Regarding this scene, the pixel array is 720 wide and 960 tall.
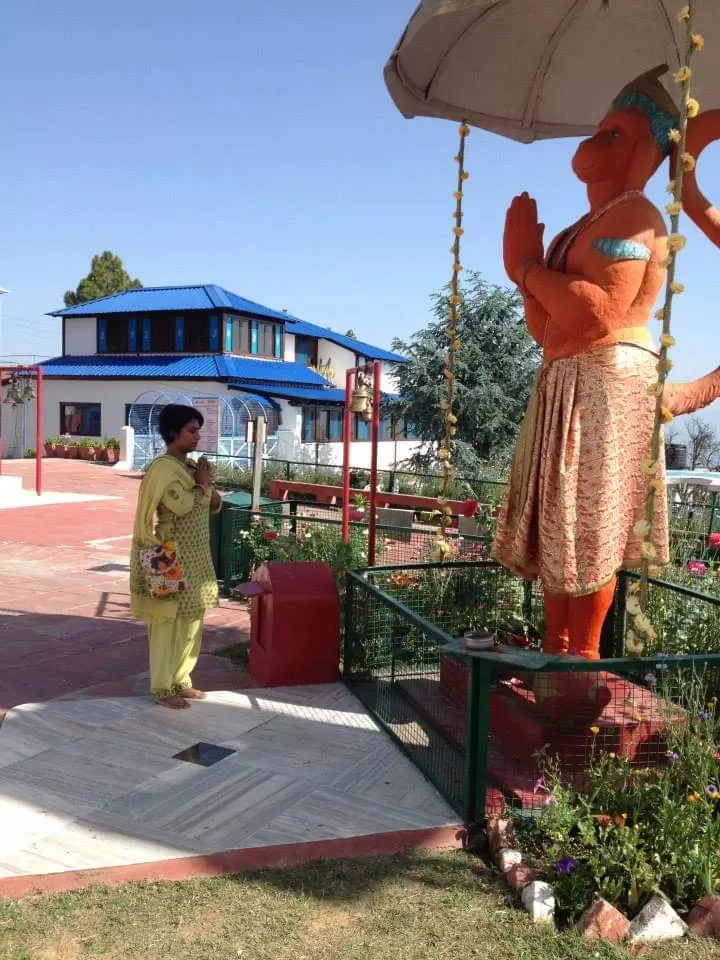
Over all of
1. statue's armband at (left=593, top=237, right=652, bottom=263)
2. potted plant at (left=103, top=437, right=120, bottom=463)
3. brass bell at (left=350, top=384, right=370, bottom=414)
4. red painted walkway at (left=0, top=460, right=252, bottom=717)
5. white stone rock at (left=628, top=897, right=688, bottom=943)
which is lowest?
white stone rock at (left=628, top=897, right=688, bottom=943)

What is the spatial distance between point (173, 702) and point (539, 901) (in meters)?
2.39

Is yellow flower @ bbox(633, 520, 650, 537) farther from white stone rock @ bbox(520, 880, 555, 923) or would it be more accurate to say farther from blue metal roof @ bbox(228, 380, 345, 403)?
blue metal roof @ bbox(228, 380, 345, 403)

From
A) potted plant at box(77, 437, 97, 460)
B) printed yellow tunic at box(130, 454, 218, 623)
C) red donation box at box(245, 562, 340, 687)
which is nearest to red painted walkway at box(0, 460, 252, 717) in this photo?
red donation box at box(245, 562, 340, 687)

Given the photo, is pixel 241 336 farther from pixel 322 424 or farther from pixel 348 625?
pixel 348 625

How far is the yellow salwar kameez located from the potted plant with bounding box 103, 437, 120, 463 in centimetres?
2320

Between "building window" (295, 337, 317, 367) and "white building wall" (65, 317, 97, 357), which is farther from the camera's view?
"building window" (295, 337, 317, 367)

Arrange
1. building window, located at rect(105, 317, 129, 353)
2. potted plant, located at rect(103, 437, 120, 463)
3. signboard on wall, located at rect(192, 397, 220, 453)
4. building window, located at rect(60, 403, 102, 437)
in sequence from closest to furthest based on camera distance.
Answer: signboard on wall, located at rect(192, 397, 220, 453), potted plant, located at rect(103, 437, 120, 463), building window, located at rect(60, 403, 102, 437), building window, located at rect(105, 317, 129, 353)

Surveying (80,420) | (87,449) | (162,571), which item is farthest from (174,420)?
(80,420)

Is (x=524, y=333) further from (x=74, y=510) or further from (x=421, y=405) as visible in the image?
(x=74, y=510)

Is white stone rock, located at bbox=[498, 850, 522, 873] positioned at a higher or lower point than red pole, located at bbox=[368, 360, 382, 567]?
lower

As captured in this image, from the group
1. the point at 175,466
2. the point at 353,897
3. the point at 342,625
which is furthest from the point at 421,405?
the point at 353,897

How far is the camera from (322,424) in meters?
31.8

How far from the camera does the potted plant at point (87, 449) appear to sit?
1080 inches

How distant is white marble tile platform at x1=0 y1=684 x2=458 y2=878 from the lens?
10.4 feet
